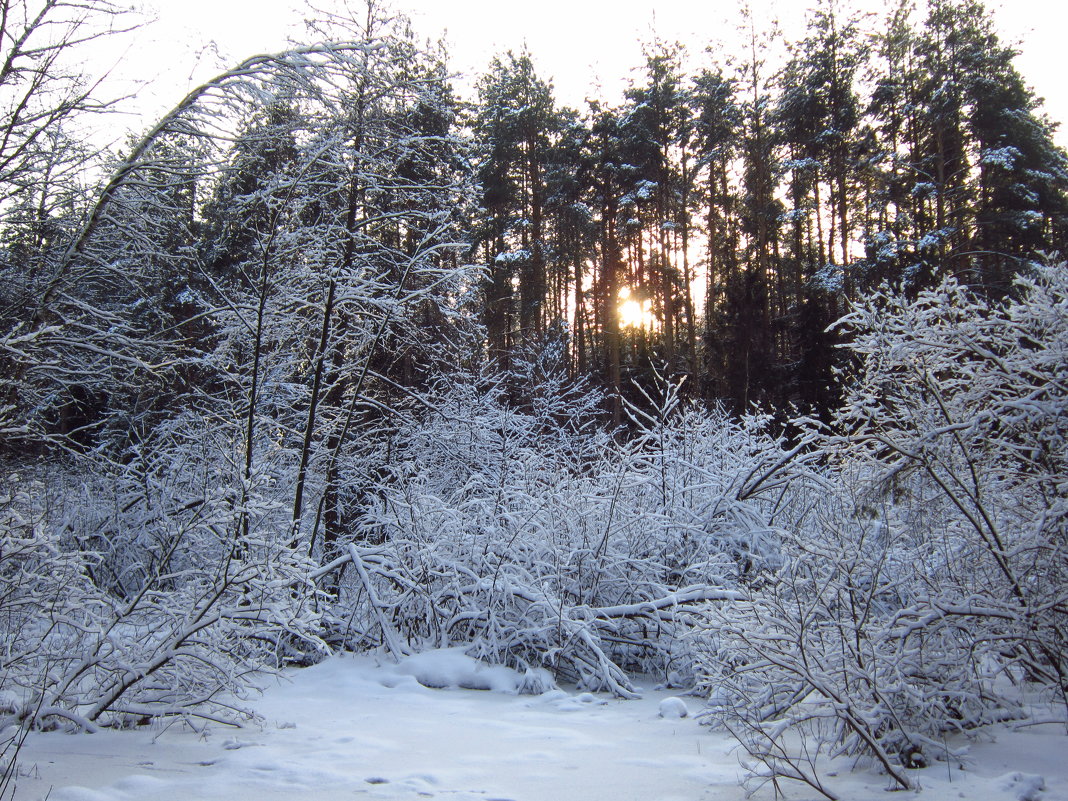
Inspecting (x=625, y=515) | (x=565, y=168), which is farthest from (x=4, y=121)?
(x=565, y=168)

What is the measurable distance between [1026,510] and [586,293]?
70.3 ft

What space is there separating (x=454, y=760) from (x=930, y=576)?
270cm

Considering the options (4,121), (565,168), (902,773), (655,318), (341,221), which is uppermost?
(565,168)

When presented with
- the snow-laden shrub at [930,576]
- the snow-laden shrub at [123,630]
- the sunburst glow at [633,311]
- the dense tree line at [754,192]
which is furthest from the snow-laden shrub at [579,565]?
the sunburst glow at [633,311]

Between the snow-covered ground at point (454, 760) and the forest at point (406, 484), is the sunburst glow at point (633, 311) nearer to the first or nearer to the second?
the forest at point (406, 484)

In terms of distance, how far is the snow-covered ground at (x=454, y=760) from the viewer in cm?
299

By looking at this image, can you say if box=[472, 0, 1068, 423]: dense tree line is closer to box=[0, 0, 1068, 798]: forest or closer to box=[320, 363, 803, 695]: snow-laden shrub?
box=[0, 0, 1068, 798]: forest

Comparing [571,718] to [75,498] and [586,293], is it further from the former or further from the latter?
[586,293]

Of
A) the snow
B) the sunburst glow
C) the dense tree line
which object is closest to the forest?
the snow

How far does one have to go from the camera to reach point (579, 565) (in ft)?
20.7

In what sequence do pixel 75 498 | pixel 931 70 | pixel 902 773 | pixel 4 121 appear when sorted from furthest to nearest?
pixel 931 70, pixel 75 498, pixel 4 121, pixel 902 773

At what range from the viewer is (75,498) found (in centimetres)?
1073

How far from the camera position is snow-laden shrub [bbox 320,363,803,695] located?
5.83m

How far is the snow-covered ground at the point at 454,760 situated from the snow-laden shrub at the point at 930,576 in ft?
0.81
